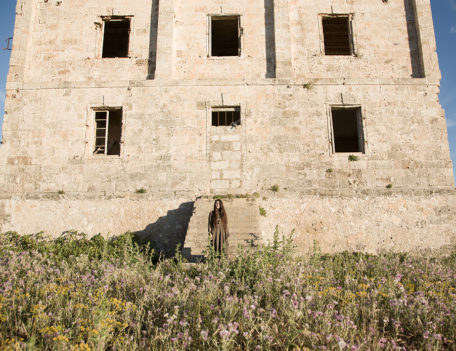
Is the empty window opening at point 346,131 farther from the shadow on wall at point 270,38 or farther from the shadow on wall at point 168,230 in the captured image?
the shadow on wall at point 168,230

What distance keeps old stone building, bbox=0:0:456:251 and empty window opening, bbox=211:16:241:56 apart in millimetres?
211

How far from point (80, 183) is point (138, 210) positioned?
208 cm

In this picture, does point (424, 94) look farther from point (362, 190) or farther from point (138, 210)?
point (138, 210)

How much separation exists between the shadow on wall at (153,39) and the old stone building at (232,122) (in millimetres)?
50

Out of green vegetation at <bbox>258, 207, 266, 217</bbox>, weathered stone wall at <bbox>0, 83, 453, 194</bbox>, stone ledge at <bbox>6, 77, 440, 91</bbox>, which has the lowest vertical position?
green vegetation at <bbox>258, 207, 266, 217</bbox>

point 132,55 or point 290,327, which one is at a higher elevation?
point 132,55

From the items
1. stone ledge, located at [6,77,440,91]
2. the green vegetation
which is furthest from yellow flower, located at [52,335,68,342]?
stone ledge, located at [6,77,440,91]

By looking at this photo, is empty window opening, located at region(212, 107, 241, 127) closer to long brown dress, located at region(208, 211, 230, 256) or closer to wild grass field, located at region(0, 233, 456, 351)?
long brown dress, located at region(208, 211, 230, 256)

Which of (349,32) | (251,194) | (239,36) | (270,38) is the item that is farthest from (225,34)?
(251,194)

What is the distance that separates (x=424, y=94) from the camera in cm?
1050

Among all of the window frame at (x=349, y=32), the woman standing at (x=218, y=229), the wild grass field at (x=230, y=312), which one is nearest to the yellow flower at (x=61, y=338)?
the wild grass field at (x=230, y=312)

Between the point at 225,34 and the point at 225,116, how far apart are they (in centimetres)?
461

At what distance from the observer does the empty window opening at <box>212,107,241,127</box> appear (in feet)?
34.8

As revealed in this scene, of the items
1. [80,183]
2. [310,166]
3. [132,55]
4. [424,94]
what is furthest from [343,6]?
[80,183]
